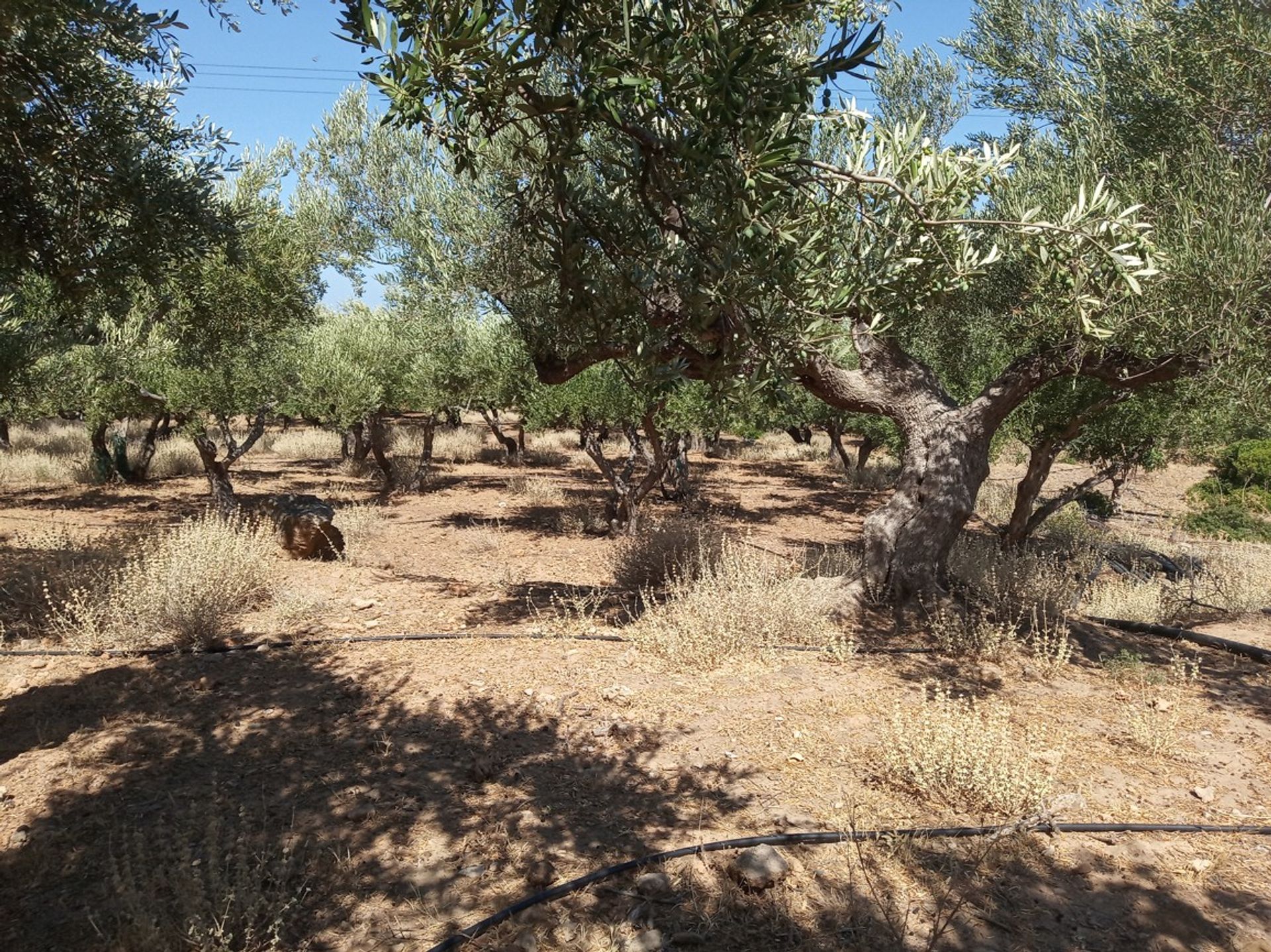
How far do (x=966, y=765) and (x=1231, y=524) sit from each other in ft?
63.7

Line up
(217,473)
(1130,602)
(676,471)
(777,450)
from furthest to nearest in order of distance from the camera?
(777,450) → (676,471) → (217,473) → (1130,602)

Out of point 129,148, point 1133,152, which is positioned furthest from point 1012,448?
point 129,148

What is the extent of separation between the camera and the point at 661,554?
34.1ft

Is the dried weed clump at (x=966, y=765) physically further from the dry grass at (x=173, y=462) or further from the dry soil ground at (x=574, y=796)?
the dry grass at (x=173, y=462)

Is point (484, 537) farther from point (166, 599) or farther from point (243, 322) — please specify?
point (166, 599)

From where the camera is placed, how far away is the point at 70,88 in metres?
5.22

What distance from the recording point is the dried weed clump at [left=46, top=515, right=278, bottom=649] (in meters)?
6.96

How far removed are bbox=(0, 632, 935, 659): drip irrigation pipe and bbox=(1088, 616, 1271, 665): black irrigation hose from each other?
273cm

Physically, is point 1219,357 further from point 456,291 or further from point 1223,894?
point 456,291

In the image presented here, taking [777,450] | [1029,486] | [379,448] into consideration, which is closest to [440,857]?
[1029,486]

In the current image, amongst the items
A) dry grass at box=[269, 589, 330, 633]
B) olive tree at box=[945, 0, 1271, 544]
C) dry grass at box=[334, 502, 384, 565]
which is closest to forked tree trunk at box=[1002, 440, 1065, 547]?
olive tree at box=[945, 0, 1271, 544]

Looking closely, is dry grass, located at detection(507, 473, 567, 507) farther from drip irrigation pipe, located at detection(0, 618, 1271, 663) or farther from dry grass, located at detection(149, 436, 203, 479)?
drip irrigation pipe, located at detection(0, 618, 1271, 663)

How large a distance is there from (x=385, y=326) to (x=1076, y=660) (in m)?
17.5

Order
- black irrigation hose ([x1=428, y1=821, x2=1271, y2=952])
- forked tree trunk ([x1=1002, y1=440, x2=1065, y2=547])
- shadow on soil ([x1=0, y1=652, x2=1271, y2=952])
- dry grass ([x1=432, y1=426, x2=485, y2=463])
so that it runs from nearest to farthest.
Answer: shadow on soil ([x1=0, y1=652, x2=1271, y2=952]), black irrigation hose ([x1=428, y1=821, x2=1271, y2=952]), forked tree trunk ([x1=1002, y1=440, x2=1065, y2=547]), dry grass ([x1=432, y1=426, x2=485, y2=463])
